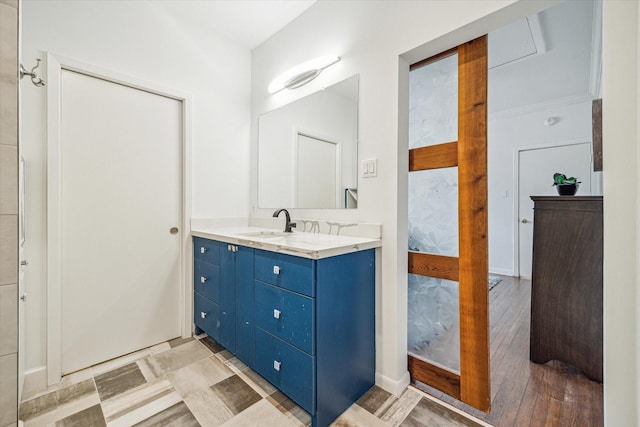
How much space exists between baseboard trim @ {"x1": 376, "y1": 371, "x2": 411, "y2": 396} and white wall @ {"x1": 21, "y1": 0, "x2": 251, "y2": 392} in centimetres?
174

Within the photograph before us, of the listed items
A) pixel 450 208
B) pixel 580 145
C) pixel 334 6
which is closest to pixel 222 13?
pixel 334 6

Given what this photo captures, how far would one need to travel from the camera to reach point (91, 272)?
1.83 m

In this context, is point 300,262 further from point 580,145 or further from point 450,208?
point 580,145

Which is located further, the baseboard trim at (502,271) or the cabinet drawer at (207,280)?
the baseboard trim at (502,271)

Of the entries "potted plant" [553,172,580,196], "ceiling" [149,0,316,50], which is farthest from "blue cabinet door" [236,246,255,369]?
"potted plant" [553,172,580,196]

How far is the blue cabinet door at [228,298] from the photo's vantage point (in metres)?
1.79

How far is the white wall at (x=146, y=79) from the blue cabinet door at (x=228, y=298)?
2.12 feet

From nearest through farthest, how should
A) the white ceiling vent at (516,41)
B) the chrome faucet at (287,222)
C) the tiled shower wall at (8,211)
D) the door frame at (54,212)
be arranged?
the tiled shower wall at (8,211)
the door frame at (54,212)
the chrome faucet at (287,222)
the white ceiling vent at (516,41)

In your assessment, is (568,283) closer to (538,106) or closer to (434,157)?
Answer: (434,157)

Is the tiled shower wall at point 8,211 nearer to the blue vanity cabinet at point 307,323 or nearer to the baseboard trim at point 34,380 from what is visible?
the baseboard trim at point 34,380

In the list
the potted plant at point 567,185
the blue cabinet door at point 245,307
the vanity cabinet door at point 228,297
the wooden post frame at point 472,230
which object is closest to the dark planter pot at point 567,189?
the potted plant at point 567,185

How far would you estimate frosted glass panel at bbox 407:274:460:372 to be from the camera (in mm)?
1518

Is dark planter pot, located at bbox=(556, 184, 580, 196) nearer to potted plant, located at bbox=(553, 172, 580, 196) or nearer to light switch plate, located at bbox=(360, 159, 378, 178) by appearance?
potted plant, located at bbox=(553, 172, 580, 196)

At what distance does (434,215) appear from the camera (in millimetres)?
1591
